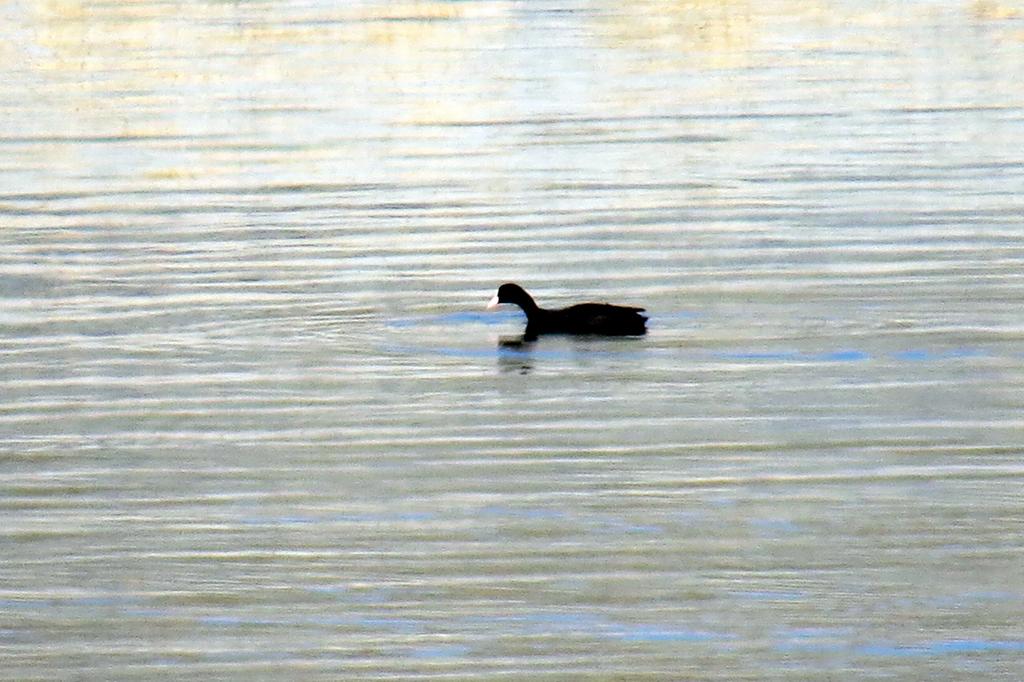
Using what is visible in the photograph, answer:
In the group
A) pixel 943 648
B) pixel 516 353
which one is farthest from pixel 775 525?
pixel 516 353

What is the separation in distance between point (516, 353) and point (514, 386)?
1.26 m

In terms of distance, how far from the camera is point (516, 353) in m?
15.9

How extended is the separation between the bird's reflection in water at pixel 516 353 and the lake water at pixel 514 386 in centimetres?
10

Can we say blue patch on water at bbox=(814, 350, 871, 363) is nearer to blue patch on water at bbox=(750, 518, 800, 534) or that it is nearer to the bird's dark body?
the bird's dark body

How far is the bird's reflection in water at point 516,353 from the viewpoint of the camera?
15.4 meters

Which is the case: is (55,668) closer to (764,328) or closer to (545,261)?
(764,328)

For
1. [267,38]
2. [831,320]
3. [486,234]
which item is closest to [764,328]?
[831,320]

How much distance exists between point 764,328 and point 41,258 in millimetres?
6148

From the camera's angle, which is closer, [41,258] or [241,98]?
[41,258]

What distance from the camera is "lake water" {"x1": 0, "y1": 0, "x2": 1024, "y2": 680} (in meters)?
9.70

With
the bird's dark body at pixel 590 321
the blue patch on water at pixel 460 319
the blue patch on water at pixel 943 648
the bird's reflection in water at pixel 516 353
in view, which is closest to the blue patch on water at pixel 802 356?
the bird's dark body at pixel 590 321

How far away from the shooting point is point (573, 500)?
11.6 meters

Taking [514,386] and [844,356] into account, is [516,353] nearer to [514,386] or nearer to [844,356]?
[514,386]

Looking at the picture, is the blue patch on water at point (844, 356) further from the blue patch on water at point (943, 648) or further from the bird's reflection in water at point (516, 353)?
the blue patch on water at point (943, 648)
